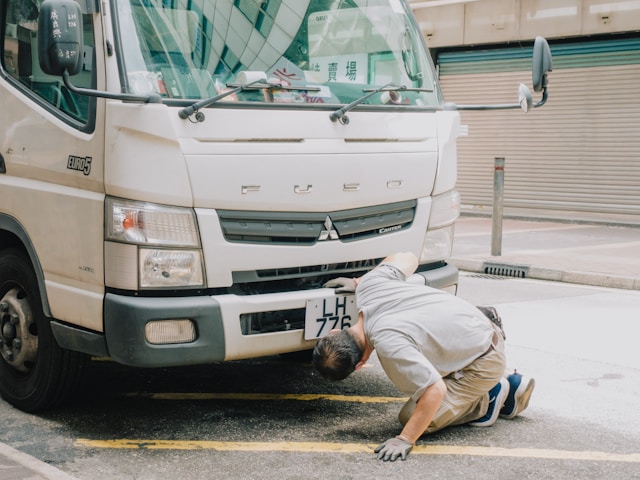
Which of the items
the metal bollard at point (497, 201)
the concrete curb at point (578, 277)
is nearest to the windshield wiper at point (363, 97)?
the concrete curb at point (578, 277)

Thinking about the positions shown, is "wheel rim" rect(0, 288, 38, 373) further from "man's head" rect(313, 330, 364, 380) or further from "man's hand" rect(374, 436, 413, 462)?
"man's hand" rect(374, 436, 413, 462)

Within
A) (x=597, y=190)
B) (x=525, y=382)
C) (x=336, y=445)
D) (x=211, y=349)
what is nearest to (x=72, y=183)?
(x=211, y=349)

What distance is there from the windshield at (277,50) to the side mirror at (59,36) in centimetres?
39

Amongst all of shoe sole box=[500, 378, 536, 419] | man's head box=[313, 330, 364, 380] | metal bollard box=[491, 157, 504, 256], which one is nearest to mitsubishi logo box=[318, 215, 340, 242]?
man's head box=[313, 330, 364, 380]

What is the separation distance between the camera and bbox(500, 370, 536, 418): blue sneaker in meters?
5.50

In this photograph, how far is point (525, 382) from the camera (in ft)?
18.1

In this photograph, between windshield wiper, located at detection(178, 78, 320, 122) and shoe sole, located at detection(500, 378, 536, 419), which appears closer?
windshield wiper, located at detection(178, 78, 320, 122)

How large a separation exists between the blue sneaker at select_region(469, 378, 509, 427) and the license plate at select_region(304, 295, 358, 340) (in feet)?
2.86

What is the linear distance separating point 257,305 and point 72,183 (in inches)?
45.3

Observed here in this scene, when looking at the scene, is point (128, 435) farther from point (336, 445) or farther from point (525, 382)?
point (525, 382)

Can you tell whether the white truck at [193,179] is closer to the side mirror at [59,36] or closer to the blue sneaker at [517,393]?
the side mirror at [59,36]

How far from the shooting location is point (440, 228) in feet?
19.5

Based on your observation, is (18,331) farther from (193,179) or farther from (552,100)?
(552,100)

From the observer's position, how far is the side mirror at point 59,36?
14.8ft
